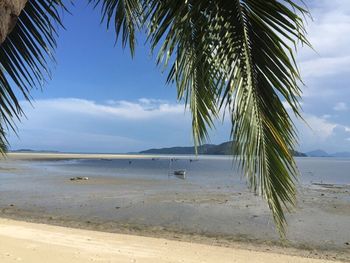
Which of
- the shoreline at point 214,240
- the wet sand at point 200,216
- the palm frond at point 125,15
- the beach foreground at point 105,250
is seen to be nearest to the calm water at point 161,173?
the wet sand at point 200,216

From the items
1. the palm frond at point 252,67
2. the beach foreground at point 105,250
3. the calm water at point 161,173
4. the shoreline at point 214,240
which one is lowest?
the shoreline at point 214,240

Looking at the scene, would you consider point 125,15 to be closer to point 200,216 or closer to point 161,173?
point 200,216

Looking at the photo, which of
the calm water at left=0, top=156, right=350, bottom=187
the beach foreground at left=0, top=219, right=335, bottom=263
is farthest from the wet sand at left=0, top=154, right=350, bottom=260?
the calm water at left=0, top=156, right=350, bottom=187

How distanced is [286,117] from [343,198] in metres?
25.9

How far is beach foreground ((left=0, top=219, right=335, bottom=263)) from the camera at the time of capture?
8852 millimetres

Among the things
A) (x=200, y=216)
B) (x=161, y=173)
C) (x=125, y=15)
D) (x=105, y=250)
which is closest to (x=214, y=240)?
(x=200, y=216)

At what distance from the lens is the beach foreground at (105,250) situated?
8852 mm

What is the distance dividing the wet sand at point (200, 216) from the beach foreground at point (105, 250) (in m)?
1.40

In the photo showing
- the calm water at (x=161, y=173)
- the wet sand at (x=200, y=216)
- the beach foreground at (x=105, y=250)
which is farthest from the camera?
the calm water at (x=161, y=173)

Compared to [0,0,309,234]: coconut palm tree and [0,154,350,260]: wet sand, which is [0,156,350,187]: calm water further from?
[0,0,309,234]: coconut palm tree

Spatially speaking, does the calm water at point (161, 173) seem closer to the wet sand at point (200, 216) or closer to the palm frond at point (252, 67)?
the wet sand at point (200, 216)

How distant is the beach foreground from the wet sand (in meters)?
1.40

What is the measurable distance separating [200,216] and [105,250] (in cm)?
828

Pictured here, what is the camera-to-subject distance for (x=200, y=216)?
Answer: 18109mm
